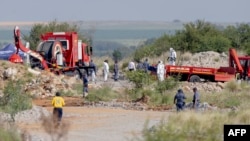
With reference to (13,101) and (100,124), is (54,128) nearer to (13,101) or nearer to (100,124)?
(100,124)

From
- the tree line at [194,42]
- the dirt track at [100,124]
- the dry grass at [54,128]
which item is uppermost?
the tree line at [194,42]

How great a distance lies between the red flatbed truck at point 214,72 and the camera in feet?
189

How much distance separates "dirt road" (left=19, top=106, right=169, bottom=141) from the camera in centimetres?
2900

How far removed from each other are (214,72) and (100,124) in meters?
25.4

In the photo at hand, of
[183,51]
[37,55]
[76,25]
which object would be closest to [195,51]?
[183,51]

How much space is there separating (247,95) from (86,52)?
1827cm

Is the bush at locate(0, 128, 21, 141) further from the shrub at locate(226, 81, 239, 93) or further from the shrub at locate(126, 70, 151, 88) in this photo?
the shrub at locate(226, 81, 239, 93)

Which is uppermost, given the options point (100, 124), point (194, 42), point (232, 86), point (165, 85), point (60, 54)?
point (194, 42)

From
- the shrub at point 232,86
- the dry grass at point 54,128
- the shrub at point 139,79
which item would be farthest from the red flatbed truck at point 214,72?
the dry grass at point 54,128

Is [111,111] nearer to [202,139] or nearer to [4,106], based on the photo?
[4,106]

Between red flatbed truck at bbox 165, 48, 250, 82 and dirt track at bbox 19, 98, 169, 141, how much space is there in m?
16.9

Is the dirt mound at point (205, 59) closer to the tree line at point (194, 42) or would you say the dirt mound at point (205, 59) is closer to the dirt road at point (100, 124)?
the tree line at point (194, 42)

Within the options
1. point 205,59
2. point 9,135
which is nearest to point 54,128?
point 9,135

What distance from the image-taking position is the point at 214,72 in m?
58.2
